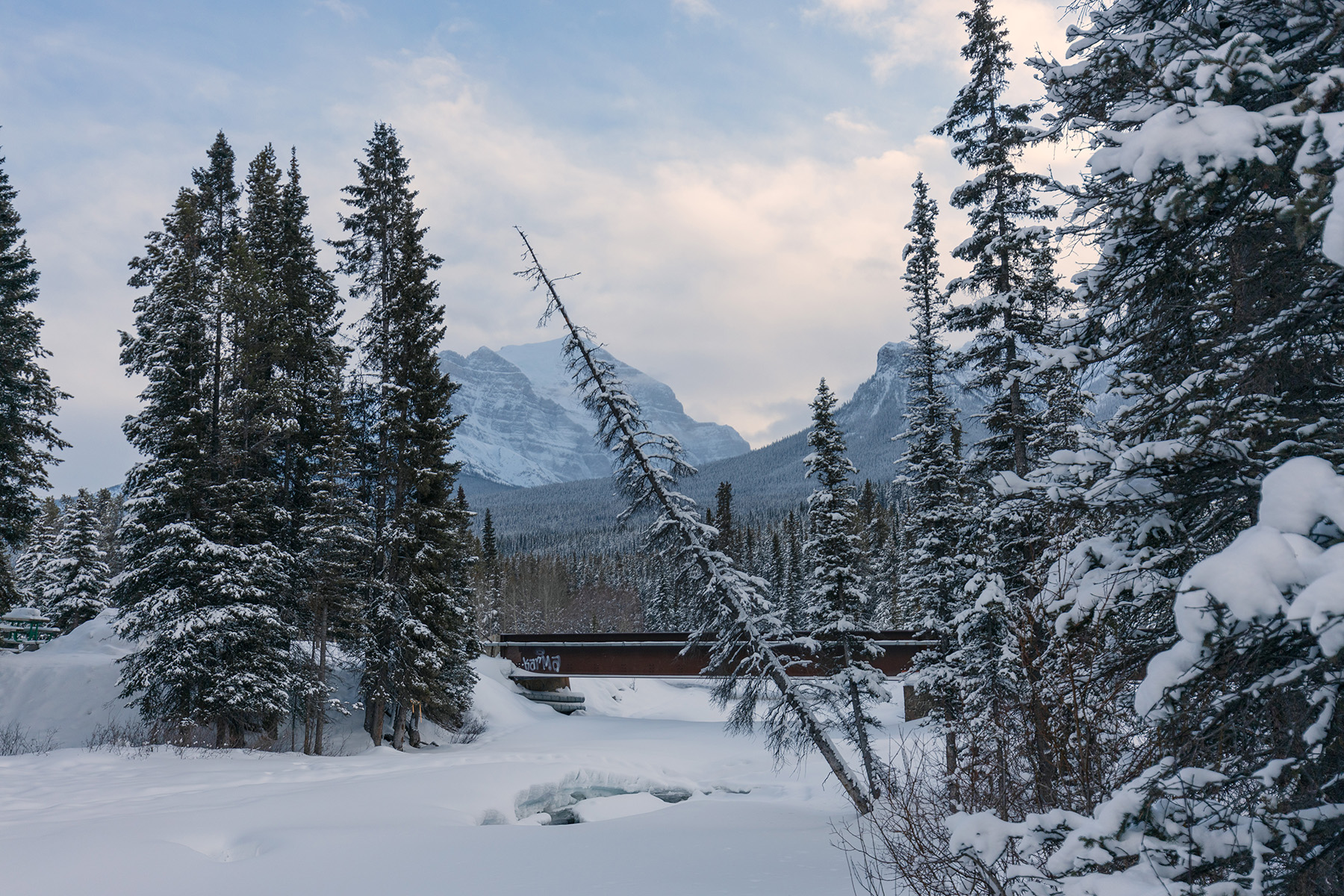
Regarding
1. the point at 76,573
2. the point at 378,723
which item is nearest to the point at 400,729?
the point at 378,723

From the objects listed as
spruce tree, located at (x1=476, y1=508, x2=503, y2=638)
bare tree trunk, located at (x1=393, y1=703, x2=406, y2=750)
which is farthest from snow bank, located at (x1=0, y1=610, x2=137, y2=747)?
spruce tree, located at (x1=476, y1=508, x2=503, y2=638)

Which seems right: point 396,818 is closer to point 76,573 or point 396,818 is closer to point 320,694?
point 320,694

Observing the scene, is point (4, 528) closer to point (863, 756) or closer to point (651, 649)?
point (651, 649)

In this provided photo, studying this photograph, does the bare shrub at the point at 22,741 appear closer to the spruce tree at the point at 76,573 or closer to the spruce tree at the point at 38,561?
the spruce tree at the point at 76,573

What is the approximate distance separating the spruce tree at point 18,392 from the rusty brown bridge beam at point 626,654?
68.3 ft

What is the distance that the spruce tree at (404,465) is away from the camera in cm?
2317

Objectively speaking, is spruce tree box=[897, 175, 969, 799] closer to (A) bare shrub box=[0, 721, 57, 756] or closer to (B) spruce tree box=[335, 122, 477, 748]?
(B) spruce tree box=[335, 122, 477, 748]

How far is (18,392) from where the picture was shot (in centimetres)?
2264

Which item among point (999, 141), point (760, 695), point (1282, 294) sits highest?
point (999, 141)

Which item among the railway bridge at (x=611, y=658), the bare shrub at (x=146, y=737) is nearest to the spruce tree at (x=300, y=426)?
the bare shrub at (x=146, y=737)

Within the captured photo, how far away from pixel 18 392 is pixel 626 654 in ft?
78.1

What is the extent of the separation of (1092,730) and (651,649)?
90.6 ft

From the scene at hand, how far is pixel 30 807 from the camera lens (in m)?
11.9

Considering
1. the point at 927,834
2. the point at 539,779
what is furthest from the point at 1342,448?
the point at 539,779
